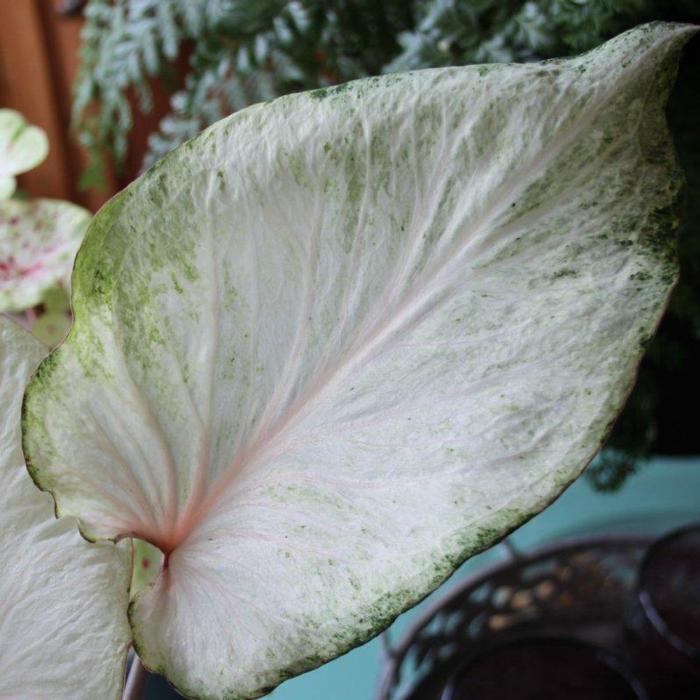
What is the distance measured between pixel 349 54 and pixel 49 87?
0.56 meters

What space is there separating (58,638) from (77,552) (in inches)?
1.0

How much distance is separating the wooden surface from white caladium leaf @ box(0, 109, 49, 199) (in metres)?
0.48

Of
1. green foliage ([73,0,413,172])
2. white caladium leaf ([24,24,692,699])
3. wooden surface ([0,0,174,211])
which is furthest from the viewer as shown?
wooden surface ([0,0,174,211])

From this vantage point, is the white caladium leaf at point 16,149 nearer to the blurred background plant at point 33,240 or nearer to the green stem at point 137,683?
the blurred background plant at point 33,240

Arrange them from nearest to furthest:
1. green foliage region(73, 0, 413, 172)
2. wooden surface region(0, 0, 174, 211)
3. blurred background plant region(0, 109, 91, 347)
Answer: blurred background plant region(0, 109, 91, 347) → green foliage region(73, 0, 413, 172) → wooden surface region(0, 0, 174, 211)

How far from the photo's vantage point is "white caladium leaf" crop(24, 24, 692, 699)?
201 mm

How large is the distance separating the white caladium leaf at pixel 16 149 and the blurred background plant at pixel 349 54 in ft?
0.52

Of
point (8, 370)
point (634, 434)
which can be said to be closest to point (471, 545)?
point (8, 370)

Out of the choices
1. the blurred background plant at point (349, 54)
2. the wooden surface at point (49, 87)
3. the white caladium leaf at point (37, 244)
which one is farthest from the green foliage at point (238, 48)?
the wooden surface at point (49, 87)

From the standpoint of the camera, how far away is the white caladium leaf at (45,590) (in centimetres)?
26

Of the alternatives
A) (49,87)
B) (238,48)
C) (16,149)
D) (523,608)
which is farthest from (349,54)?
(49,87)

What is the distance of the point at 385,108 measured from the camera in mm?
211

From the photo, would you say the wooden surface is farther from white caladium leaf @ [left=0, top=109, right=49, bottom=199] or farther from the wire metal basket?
the wire metal basket

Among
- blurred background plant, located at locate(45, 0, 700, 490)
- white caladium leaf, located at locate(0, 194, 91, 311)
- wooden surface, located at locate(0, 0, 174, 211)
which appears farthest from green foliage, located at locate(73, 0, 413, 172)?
wooden surface, located at locate(0, 0, 174, 211)
